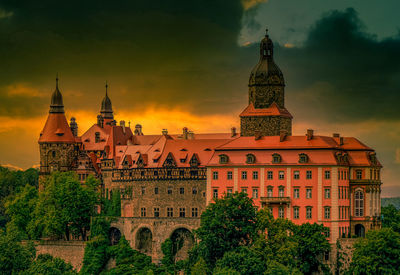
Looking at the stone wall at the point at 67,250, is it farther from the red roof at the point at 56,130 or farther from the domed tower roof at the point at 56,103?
the domed tower roof at the point at 56,103

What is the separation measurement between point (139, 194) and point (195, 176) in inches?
312

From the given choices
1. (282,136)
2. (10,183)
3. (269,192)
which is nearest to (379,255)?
(269,192)

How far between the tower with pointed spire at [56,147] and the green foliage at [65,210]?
9.30 m

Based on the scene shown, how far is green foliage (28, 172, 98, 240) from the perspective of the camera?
123 meters

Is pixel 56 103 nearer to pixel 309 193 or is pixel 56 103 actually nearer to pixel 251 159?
pixel 251 159

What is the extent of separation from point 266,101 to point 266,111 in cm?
170

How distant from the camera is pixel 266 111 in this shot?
403ft

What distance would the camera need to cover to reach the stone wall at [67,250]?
120938 millimetres

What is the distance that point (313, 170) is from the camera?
11075 centimetres

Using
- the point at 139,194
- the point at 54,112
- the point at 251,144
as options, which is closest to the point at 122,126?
the point at 54,112

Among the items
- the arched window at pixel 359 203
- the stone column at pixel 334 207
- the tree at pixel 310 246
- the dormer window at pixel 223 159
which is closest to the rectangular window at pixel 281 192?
the stone column at pixel 334 207

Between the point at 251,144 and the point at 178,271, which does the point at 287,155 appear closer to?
the point at 251,144

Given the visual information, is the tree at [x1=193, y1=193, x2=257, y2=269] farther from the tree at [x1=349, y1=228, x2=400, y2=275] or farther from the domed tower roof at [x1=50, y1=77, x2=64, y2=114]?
the domed tower roof at [x1=50, y1=77, x2=64, y2=114]

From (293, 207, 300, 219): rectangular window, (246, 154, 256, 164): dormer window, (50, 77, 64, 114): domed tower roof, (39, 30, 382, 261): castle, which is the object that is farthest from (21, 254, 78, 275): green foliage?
(50, 77, 64, 114): domed tower roof
